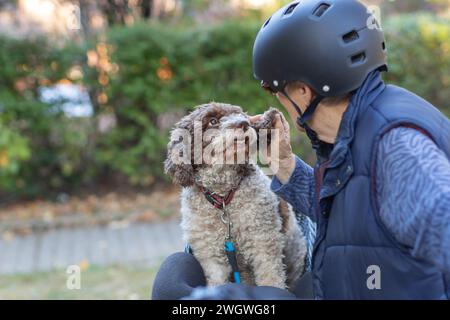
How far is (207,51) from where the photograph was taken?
319 inches

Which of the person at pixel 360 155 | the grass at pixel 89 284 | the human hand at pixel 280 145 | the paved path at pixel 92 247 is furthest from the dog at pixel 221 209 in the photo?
the paved path at pixel 92 247

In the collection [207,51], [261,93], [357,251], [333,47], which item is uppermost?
[207,51]

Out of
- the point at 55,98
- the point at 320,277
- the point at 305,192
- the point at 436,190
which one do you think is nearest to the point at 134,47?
the point at 55,98

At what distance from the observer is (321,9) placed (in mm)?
2482

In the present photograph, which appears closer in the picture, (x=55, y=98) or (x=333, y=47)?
(x=333, y=47)

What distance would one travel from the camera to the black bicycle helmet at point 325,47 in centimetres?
238

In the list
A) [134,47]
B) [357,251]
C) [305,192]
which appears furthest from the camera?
[134,47]

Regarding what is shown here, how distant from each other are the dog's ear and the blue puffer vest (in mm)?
1071

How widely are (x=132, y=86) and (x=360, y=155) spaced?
598 cm

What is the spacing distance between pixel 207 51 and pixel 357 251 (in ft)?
20.4

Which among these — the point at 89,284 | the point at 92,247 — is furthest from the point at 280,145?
the point at 92,247

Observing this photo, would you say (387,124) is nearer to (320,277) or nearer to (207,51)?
(320,277)

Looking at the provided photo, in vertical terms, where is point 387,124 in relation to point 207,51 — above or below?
below
